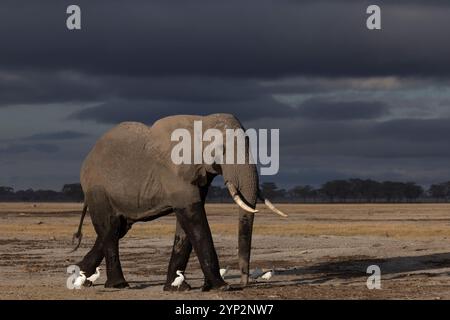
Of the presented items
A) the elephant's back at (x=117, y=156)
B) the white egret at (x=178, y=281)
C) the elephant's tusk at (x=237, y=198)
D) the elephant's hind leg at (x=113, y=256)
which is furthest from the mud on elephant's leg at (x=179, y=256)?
the elephant's tusk at (x=237, y=198)

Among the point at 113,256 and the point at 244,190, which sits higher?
the point at 244,190

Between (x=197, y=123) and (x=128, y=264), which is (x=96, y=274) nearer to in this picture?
(x=197, y=123)

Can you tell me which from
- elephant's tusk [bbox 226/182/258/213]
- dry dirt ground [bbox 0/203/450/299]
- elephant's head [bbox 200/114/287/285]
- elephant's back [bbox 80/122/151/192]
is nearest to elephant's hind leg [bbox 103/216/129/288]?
dry dirt ground [bbox 0/203/450/299]

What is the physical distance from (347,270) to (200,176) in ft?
26.6

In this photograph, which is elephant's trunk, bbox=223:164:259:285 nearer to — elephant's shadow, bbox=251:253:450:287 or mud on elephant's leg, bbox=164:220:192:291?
mud on elephant's leg, bbox=164:220:192:291

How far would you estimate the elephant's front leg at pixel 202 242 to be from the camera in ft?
75.9

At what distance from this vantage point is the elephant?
2303 cm

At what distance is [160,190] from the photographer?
24.1 metres

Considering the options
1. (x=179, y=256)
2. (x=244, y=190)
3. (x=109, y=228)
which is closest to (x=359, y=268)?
(x=179, y=256)

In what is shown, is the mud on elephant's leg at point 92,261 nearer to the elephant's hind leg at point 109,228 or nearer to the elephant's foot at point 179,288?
the elephant's hind leg at point 109,228

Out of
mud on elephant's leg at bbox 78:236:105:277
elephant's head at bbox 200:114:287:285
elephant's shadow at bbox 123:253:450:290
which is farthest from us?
elephant's shadow at bbox 123:253:450:290

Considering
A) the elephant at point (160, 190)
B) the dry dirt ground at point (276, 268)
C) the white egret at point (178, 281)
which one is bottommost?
the dry dirt ground at point (276, 268)

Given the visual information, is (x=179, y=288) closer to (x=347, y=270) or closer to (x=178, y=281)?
(x=178, y=281)

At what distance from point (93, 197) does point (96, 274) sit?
195 cm
